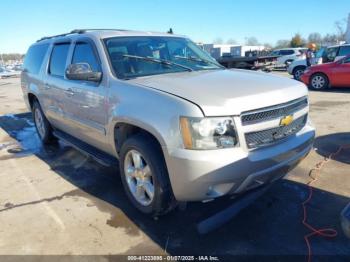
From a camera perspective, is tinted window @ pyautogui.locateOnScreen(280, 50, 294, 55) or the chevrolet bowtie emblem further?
tinted window @ pyautogui.locateOnScreen(280, 50, 294, 55)

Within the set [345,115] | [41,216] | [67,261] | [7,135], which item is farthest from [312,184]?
[7,135]

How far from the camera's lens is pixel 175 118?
9.02 feet

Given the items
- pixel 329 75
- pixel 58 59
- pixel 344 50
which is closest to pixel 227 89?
pixel 58 59

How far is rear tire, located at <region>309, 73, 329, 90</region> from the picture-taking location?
12.5m

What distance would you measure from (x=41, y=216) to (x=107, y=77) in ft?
5.79

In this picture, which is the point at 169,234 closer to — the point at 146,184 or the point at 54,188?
the point at 146,184

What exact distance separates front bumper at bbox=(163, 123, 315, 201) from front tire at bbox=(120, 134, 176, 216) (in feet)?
0.69

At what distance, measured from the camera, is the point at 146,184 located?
3354 mm

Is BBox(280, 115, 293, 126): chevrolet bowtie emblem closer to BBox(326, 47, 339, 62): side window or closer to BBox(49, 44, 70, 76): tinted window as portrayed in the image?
BBox(49, 44, 70, 76): tinted window

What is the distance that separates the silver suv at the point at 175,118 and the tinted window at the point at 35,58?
1.35 m

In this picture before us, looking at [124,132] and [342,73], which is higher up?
[124,132]

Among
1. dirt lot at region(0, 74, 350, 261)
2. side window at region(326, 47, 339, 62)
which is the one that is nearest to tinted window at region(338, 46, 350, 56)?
side window at region(326, 47, 339, 62)

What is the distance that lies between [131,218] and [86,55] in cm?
217

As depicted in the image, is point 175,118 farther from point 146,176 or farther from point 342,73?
point 342,73
